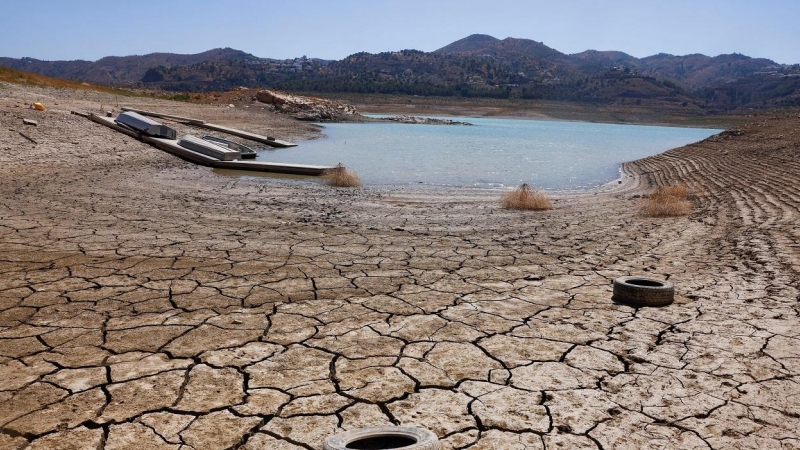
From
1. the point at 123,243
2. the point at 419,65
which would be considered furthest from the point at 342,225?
the point at 419,65

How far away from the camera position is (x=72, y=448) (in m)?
2.75

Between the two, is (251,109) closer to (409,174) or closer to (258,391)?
(409,174)

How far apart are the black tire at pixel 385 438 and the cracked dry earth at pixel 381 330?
0.87 feet

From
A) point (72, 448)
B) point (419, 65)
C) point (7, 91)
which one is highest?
point (419, 65)

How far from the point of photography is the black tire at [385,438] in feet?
8.75

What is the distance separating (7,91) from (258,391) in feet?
71.9

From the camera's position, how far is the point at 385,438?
2.78 meters

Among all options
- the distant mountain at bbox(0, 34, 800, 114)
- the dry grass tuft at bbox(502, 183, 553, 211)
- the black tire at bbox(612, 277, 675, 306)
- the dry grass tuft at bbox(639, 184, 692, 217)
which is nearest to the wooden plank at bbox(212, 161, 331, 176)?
the dry grass tuft at bbox(502, 183, 553, 211)

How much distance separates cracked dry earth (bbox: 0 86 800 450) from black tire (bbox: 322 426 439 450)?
265mm

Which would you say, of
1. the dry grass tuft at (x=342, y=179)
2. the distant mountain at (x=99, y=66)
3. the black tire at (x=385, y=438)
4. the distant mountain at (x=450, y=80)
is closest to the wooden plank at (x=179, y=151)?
the dry grass tuft at (x=342, y=179)

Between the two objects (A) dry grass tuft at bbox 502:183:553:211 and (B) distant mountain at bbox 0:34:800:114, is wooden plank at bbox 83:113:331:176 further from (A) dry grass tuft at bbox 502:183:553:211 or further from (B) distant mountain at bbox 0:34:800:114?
(B) distant mountain at bbox 0:34:800:114

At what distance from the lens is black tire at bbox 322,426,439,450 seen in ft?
8.75

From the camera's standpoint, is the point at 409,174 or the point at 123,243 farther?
the point at 409,174

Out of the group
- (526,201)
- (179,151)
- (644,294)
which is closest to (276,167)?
(179,151)
